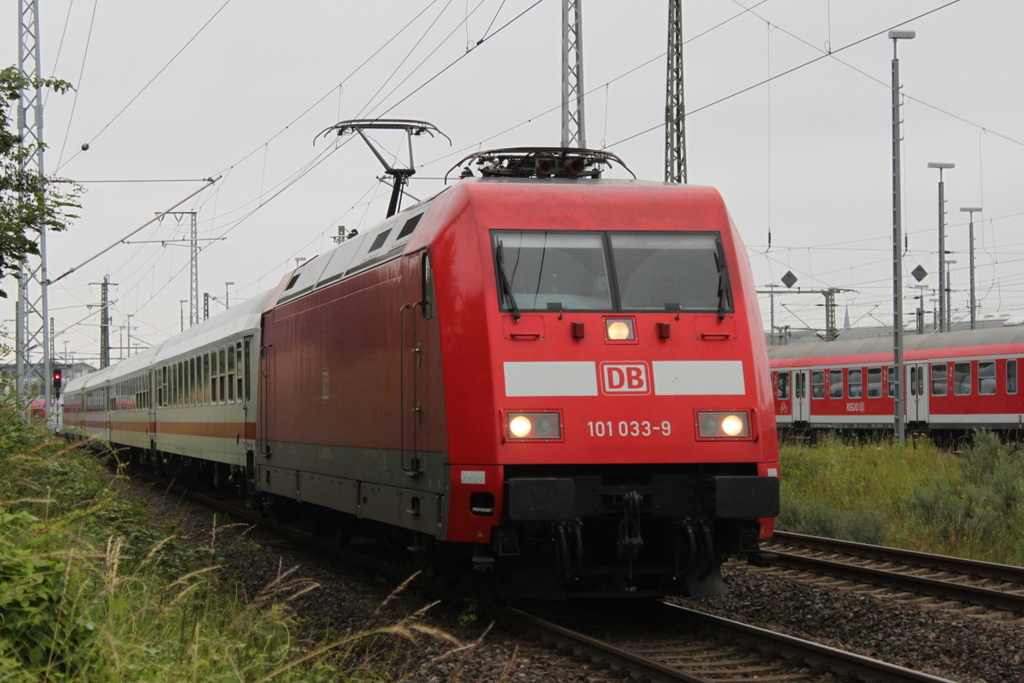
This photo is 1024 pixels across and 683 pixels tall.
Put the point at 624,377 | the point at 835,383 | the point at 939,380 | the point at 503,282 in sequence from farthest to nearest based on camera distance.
A: the point at 835,383 → the point at 939,380 → the point at 503,282 → the point at 624,377

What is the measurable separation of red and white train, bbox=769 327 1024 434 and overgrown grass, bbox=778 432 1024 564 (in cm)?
713

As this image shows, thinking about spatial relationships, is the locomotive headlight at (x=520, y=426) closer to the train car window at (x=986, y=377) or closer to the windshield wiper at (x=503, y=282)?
the windshield wiper at (x=503, y=282)

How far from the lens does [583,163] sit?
987cm

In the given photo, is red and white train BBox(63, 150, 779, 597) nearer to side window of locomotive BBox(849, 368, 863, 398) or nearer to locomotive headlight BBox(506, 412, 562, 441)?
locomotive headlight BBox(506, 412, 562, 441)

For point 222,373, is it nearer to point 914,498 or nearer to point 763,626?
point 914,498

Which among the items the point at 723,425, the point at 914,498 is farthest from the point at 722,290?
the point at 914,498

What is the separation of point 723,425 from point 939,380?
20.8 meters

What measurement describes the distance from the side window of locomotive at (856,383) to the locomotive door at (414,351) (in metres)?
23.3

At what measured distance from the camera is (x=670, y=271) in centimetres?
866

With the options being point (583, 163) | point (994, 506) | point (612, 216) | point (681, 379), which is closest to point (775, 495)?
point (681, 379)

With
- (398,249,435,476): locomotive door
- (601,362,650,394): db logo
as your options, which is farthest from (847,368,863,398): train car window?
(601,362,650,394): db logo

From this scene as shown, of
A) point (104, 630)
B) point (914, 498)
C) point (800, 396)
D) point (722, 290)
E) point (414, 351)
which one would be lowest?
point (914, 498)

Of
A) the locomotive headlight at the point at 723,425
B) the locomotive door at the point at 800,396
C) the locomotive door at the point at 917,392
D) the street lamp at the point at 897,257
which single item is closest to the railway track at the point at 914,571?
the locomotive headlight at the point at 723,425

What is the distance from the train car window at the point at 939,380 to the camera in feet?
88.4
